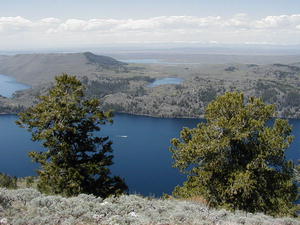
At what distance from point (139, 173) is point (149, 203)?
120m

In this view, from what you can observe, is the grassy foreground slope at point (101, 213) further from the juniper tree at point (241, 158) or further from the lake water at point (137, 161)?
the lake water at point (137, 161)

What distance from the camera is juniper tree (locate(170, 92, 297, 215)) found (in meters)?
21.1

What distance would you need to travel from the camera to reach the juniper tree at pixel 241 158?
2111 cm

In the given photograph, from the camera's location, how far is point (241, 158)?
22.4 m

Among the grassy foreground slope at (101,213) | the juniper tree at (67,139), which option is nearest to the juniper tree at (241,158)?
the grassy foreground slope at (101,213)

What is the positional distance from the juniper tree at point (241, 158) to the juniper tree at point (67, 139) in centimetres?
704

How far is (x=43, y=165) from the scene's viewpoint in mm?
24484

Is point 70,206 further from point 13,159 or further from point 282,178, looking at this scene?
point 13,159

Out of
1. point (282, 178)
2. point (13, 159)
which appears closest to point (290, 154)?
point (13, 159)

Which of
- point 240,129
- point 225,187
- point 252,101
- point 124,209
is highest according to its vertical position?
point 252,101

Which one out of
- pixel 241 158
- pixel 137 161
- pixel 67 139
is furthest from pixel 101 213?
pixel 137 161

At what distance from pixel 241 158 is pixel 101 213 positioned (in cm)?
1198

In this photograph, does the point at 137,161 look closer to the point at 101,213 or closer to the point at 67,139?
the point at 67,139

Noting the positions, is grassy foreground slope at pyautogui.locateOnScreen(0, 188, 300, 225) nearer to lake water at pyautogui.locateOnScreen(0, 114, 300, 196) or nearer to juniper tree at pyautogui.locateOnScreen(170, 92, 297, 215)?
juniper tree at pyautogui.locateOnScreen(170, 92, 297, 215)
